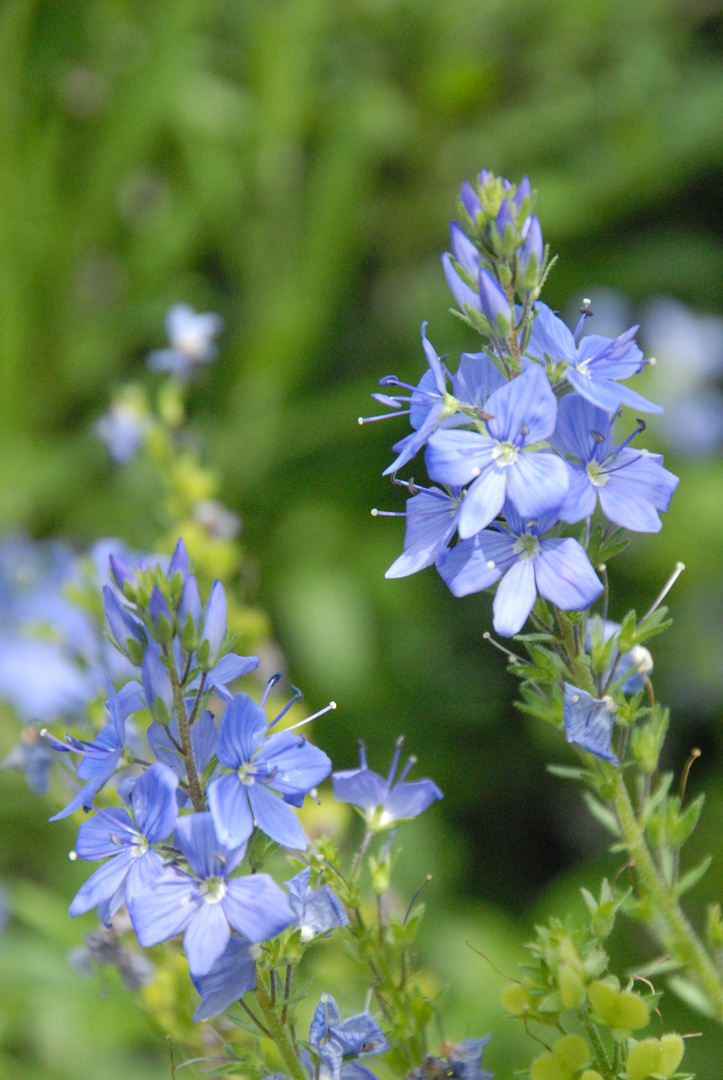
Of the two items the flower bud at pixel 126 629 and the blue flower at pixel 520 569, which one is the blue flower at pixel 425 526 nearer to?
the blue flower at pixel 520 569

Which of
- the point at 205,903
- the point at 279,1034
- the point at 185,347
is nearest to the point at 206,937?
the point at 205,903

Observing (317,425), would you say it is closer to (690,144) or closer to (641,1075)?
(690,144)

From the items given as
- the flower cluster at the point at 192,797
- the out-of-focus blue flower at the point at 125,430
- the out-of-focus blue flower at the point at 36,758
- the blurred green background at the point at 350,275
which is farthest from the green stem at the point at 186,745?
the blurred green background at the point at 350,275

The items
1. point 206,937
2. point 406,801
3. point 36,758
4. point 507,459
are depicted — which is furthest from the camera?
point 36,758

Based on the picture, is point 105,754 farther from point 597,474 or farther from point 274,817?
point 597,474

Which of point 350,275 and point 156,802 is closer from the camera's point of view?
point 156,802

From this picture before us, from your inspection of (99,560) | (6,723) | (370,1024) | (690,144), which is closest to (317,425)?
(6,723)
